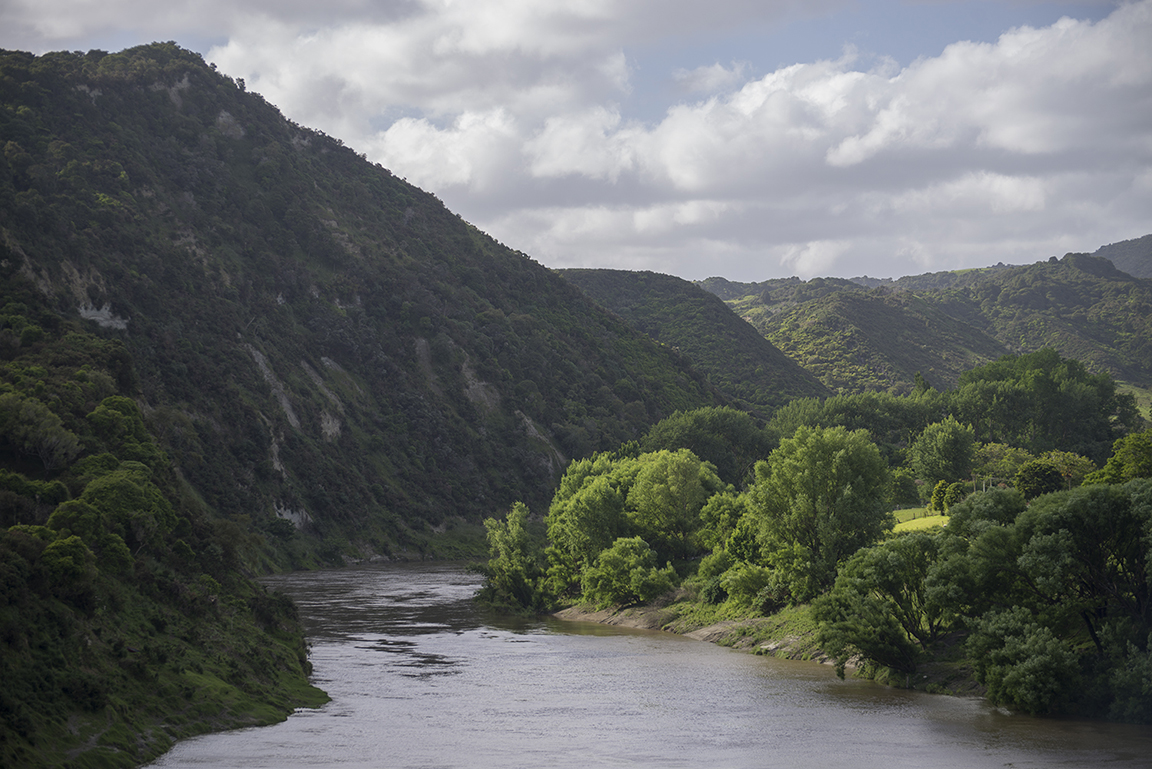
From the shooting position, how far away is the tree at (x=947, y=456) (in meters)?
118

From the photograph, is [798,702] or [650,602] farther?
[650,602]

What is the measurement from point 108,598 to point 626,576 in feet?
186

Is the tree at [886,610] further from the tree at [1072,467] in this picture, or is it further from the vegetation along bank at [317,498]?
the tree at [1072,467]

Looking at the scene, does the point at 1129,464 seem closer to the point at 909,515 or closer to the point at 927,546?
the point at 927,546

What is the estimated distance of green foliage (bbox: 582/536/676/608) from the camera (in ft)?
299

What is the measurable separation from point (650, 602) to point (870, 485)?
26.5m

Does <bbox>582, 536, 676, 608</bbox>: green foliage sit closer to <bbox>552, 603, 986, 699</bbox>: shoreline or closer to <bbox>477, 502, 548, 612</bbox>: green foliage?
<bbox>552, 603, 986, 699</bbox>: shoreline

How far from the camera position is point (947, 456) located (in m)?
118

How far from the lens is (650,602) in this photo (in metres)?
91.1

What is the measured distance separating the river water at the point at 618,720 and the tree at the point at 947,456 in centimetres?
5604

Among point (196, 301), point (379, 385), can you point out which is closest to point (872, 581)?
point (196, 301)

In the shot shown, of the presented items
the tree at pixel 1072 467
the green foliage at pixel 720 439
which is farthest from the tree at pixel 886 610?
the green foliage at pixel 720 439

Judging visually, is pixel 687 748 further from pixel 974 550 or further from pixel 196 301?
pixel 196 301

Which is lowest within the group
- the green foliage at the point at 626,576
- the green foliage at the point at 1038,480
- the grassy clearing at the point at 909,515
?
the green foliage at the point at 626,576
